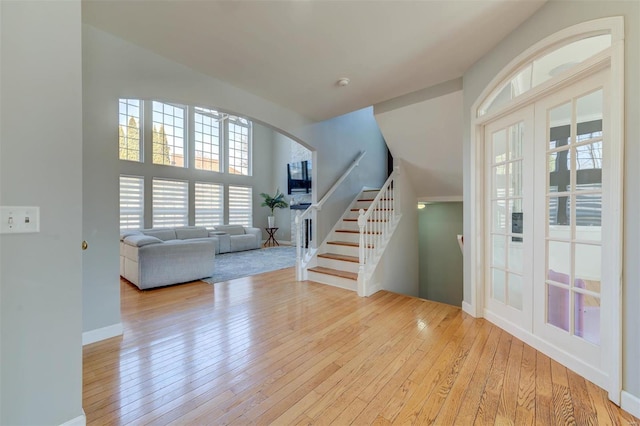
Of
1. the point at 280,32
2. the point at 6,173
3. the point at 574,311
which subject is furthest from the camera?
the point at 280,32

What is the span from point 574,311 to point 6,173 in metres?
3.46

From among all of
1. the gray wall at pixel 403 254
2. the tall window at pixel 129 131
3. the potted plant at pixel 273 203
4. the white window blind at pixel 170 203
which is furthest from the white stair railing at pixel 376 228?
the tall window at pixel 129 131

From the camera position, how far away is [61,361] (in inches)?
49.9

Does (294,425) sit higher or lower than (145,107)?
lower

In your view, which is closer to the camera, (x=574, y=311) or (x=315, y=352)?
(x=574, y=311)

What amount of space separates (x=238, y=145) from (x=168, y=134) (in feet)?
7.32

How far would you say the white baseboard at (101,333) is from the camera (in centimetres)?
221

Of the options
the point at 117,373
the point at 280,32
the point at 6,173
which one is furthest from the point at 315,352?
the point at 280,32

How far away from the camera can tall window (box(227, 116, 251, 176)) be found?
8953 mm

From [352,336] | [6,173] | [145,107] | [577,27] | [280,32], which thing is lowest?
[352,336]

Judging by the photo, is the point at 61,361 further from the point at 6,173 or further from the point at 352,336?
the point at 352,336

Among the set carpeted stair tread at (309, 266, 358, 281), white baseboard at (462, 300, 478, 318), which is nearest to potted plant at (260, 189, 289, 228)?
carpeted stair tread at (309, 266, 358, 281)

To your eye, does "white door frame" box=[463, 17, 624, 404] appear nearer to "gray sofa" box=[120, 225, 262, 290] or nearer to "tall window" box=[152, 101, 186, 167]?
"gray sofa" box=[120, 225, 262, 290]

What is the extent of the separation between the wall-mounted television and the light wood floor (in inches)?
235
